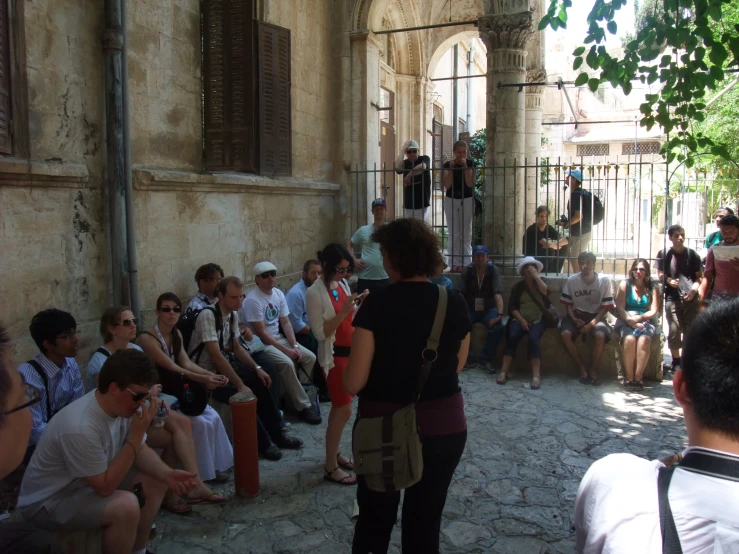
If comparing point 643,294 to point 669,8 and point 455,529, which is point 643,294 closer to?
point 669,8

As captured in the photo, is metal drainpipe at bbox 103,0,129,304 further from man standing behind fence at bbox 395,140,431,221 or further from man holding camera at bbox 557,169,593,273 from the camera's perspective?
man holding camera at bbox 557,169,593,273

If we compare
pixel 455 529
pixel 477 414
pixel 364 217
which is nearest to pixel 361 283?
pixel 364 217

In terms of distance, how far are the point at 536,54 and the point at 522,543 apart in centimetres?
1008

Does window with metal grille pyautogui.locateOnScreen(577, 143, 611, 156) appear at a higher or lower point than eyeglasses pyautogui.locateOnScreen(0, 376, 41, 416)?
higher

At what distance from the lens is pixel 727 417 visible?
1.24 meters

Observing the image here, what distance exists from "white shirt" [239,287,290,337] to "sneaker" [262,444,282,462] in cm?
136

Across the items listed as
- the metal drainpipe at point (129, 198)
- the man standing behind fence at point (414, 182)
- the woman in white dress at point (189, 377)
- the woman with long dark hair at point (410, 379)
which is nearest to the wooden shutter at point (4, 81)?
the metal drainpipe at point (129, 198)

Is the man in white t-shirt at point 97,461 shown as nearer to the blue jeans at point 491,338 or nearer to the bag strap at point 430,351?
the bag strap at point 430,351

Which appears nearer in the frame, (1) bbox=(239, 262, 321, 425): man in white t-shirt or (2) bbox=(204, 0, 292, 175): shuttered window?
(1) bbox=(239, 262, 321, 425): man in white t-shirt

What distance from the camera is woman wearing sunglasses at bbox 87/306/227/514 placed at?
4.00 metres

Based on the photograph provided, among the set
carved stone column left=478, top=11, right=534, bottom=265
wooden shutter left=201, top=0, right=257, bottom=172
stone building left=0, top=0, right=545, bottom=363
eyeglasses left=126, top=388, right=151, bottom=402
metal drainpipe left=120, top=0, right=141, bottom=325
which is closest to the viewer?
eyeglasses left=126, top=388, right=151, bottom=402

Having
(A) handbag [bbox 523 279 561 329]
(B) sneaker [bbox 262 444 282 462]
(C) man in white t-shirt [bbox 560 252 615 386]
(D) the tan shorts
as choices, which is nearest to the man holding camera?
(C) man in white t-shirt [bbox 560 252 615 386]

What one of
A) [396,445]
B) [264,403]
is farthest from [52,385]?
[396,445]

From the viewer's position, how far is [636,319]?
23.7ft
